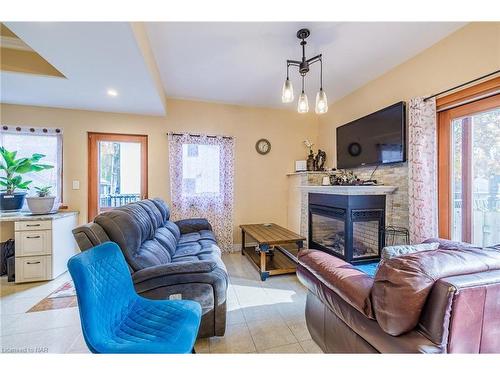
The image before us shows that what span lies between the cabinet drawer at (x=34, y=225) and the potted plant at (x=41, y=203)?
214mm

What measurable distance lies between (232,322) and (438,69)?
323 cm

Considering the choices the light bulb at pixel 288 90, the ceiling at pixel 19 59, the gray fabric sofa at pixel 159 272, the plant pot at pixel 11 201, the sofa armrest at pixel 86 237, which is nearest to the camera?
the sofa armrest at pixel 86 237

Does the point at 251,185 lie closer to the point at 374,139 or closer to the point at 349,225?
the point at 349,225

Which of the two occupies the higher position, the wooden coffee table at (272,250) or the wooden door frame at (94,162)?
the wooden door frame at (94,162)

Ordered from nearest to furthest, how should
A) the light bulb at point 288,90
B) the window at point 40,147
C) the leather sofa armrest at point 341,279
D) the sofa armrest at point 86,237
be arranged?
the leather sofa armrest at point 341,279
the sofa armrest at point 86,237
the light bulb at point 288,90
the window at point 40,147

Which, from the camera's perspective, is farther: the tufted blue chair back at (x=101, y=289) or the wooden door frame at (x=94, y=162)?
the wooden door frame at (x=94, y=162)

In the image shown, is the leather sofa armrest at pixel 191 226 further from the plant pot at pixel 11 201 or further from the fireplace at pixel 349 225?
the plant pot at pixel 11 201

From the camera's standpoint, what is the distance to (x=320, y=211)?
3.34 m

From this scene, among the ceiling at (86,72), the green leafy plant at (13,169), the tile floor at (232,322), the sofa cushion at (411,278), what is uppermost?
the ceiling at (86,72)

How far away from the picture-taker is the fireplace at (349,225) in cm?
281

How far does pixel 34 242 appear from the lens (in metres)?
2.63

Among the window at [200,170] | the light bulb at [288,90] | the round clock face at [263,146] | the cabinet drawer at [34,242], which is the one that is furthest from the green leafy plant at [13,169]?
the light bulb at [288,90]

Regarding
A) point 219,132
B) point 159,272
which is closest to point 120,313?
point 159,272
